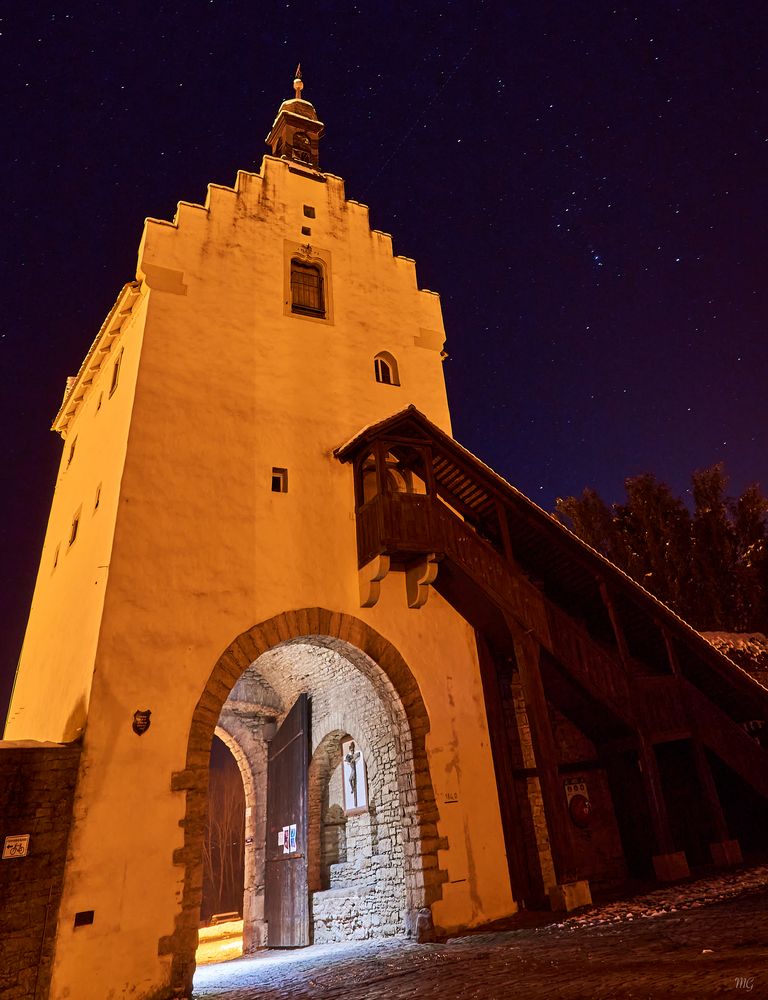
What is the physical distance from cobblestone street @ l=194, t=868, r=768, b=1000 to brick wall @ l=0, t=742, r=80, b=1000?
191 cm

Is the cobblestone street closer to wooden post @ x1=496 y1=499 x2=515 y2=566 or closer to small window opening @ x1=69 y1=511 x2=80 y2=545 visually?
wooden post @ x1=496 y1=499 x2=515 y2=566

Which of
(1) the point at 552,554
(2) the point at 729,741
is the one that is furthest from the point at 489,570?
(2) the point at 729,741

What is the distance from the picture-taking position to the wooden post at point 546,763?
30.5ft

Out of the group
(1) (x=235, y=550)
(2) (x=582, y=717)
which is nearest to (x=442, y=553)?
(1) (x=235, y=550)

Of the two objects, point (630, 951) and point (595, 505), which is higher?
point (595, 505)

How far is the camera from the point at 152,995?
23.6 ft

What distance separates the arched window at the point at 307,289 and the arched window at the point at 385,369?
5.16 feet

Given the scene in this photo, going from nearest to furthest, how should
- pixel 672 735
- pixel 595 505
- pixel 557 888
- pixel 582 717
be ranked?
pixel 557 888 < pixel 672 735 < pixel 582 717 < pixel 595 505

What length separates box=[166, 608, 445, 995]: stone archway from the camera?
25.9ft

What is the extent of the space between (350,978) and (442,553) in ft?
19.1

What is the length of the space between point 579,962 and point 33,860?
5898mm

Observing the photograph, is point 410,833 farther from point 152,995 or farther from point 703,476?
point 703,476

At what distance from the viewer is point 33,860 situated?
23.1 ft

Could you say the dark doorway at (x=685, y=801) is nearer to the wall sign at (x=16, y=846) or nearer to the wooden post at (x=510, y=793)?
the wooden post at (x=510, y=793)
